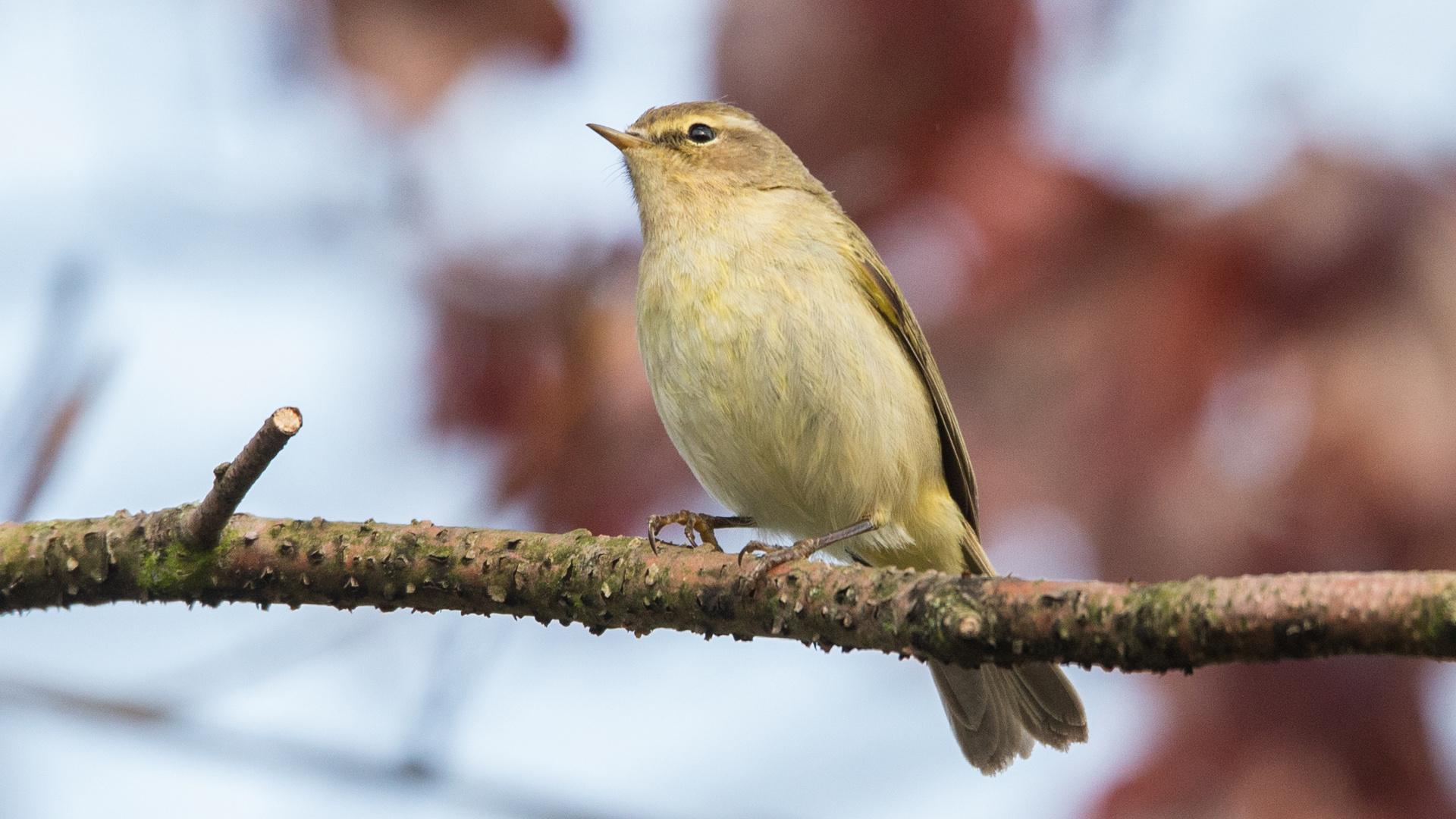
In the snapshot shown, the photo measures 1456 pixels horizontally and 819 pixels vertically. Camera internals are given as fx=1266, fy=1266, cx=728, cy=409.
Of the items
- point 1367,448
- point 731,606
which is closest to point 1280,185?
point 1367,448

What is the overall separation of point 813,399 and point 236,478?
6.00 ft

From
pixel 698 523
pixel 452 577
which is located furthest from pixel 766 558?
pixel 698 523

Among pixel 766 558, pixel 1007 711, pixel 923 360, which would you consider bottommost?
pixel 1007 711

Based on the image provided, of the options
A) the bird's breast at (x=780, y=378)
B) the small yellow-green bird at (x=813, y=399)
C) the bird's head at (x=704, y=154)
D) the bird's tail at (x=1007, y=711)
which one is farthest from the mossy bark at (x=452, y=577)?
the bird's head at (x=704, y=154)

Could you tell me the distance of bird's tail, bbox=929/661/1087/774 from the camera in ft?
12.8

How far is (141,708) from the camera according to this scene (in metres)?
2.97

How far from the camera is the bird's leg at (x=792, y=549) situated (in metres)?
2.76

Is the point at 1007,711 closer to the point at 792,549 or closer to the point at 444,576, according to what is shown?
the point at 792,549

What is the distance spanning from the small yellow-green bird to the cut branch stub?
58.0 inches

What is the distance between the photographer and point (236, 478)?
2537 millimetres

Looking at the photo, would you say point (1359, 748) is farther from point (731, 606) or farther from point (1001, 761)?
point (731, 606)

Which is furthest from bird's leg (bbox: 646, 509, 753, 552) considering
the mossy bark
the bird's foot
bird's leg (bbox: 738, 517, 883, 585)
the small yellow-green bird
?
the mossy bark

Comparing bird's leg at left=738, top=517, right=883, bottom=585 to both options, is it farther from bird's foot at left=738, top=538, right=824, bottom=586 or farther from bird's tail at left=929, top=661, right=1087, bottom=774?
bird's tail at left=929, top=661, right=1087, bottom=774

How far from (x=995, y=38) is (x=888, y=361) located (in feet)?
3.62
